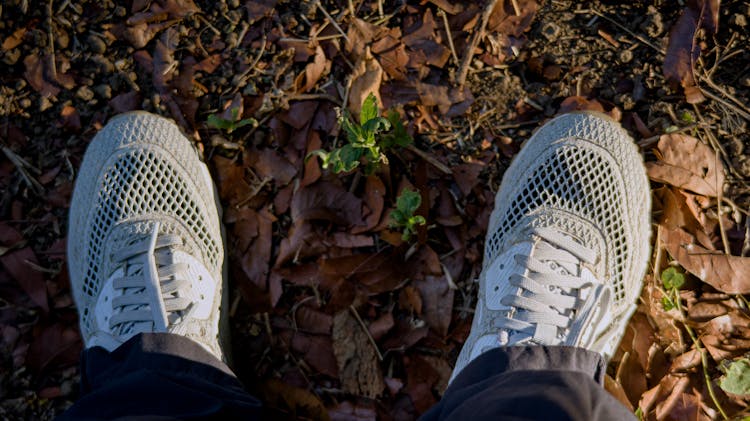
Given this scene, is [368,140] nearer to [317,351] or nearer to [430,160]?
[430,160]

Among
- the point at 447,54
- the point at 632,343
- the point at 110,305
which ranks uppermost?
the point at 447,54

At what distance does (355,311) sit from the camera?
77.2 inches

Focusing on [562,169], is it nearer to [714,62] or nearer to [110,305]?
[714,62]

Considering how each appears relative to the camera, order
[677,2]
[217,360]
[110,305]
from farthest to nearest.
Result: [677,2]
[110,305]
[217,360]

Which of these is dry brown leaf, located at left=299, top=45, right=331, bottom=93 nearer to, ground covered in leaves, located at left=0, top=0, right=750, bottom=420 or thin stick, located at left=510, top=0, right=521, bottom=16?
ground covered in leaves, located at left=0, top=0, right=750, bottom=420

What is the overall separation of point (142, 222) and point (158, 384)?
650 mm

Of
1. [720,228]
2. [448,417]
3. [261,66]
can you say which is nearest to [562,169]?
[720,228]

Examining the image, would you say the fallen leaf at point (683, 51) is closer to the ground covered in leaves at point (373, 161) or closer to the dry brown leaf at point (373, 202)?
the ground covered in leaves at point (373, 161)

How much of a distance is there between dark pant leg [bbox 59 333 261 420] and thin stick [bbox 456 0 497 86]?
1231 mm

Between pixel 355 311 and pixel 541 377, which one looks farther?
pixel 355 311

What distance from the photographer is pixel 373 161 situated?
1931 mm

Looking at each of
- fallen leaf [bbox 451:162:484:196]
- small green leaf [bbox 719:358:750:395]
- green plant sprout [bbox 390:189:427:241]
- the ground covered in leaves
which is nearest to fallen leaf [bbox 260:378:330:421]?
the ground covered in leaves

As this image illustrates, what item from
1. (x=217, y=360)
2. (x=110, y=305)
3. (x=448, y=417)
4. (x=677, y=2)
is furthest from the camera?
(x=677, y=2)

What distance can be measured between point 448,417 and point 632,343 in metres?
0.81
